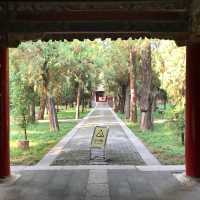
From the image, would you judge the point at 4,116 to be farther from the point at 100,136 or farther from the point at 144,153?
the point at 144,153

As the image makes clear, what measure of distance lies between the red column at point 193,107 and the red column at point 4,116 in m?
4.52

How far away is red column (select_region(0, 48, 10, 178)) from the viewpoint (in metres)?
12.6

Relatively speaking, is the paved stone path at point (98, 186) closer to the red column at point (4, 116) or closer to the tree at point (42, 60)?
the red column at point (4, 116)

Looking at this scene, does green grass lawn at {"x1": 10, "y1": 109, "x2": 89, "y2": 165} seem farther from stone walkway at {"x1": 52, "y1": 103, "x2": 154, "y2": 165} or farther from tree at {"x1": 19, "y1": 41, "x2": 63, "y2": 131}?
tree at {"x1": 19, "y1": 41, "x2": 63, "y2": 131}

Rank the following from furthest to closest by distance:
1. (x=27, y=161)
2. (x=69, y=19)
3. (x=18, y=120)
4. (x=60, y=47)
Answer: (x=60, y=47)
(x=18, y=120)
(x=27, y=161)
(x=69, y=19)

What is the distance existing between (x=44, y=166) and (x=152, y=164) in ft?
10.9

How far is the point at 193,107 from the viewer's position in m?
→ 12.4

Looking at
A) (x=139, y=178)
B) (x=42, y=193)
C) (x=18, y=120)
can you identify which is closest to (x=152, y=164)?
(x=139, y=178)

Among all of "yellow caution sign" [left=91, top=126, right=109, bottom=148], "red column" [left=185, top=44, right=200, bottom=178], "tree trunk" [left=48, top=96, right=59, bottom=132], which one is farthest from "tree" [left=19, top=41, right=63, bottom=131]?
"red column" [left=185, top=44, right=200, bottom=178]

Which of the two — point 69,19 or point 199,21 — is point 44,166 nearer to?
point 69,19

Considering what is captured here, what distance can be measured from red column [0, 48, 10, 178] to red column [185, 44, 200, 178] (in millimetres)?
4522

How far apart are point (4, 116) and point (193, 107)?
4.66m

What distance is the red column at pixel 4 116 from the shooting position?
41.2 ft

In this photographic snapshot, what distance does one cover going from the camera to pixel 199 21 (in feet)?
36.7
